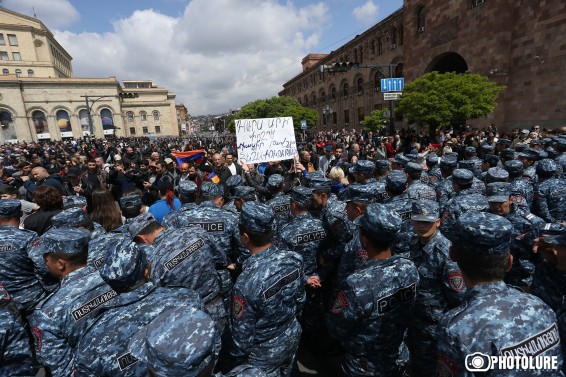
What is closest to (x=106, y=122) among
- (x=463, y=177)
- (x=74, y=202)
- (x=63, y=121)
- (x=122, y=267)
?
(x=63, y=121)

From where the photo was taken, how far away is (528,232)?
338cm

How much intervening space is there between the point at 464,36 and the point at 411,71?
5.06 metres

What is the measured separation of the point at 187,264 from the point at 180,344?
159 cm

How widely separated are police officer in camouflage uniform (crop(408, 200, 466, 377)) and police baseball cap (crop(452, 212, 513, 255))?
3.00 feet

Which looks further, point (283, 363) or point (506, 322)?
point (283, 363)

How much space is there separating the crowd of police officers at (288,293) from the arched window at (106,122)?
71749mm

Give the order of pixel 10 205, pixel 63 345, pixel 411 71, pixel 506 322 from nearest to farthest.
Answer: pixel 506 322 < pixel 63 345 < pixel 10 205 < pixel 411 71

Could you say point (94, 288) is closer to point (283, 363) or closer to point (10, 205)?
point (283, 363)

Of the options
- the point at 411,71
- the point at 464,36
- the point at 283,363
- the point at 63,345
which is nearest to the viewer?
the point at 63,345

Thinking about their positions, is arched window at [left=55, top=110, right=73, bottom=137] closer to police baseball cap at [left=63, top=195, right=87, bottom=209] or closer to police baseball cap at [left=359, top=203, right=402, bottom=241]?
police baseball cap at [left=63, top=195, right=87, bottom=209]

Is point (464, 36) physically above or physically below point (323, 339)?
above

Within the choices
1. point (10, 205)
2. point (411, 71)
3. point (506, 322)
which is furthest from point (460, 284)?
point (411, 71)

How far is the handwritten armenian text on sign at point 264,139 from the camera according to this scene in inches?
272

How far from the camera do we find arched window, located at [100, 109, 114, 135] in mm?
65062
